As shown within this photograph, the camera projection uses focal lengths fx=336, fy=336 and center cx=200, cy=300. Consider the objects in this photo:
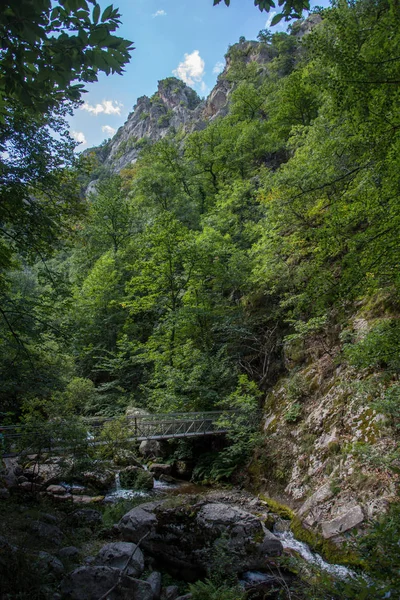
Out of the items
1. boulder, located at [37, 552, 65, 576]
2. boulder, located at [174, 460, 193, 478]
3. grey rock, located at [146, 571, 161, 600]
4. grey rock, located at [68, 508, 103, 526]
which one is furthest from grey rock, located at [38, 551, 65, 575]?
boulder, located at [174, 460, 193, 478]

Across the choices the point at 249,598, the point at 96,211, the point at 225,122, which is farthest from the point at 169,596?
the point at 225,122

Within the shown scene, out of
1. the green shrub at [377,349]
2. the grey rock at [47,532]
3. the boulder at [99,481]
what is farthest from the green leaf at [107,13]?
the boulder at [99,481]

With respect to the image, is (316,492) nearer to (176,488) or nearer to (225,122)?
(176,488)

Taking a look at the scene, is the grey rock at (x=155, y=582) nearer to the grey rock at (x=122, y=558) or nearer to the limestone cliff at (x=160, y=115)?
the grey rock at (x=122, y=558)

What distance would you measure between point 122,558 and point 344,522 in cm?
372

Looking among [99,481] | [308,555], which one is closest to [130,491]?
[99,481]

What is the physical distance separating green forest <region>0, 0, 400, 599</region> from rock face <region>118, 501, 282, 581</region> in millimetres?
1083

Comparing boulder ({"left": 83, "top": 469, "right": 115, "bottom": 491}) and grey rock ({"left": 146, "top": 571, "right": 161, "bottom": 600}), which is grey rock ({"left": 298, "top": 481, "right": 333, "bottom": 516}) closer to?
grey rock ({"left": 146, "top": 571, "right": 161, "bottom": 600})

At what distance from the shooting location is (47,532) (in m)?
5.92

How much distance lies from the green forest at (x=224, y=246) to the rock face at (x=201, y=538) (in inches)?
42.7

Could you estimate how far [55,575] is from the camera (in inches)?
180

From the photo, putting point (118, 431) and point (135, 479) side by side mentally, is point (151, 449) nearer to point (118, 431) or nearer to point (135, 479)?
point (135, 479)

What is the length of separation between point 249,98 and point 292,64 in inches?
392

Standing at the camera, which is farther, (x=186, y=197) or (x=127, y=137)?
(x=127, y=137)
